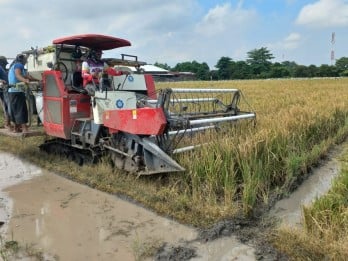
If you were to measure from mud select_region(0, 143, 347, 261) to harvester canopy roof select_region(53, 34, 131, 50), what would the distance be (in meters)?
2.55

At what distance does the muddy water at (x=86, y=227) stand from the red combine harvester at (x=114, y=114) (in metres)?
0.76

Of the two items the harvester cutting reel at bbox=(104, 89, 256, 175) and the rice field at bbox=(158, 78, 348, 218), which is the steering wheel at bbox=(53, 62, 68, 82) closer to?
the harvester cutting reel at bbox=(104, 89, 256, 175)

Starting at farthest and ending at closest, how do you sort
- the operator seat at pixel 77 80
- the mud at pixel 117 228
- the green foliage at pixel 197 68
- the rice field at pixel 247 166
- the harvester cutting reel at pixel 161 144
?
the green foliage at pixel 197 68 < the operator seat at pixel 77 80 < the harvester cutting reel at pixel 161 144 < the rice field at pixel 247 166 < the mud at pixel 117 228

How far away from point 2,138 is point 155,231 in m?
6.92

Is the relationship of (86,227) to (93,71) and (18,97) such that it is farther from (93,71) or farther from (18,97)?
(18,97)

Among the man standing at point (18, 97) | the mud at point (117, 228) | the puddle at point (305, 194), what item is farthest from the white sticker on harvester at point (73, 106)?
the puddle at point (305, 194)

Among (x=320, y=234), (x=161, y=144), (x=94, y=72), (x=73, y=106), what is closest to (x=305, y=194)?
(x=320, y=234)

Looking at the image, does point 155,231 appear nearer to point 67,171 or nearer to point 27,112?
point 67,171

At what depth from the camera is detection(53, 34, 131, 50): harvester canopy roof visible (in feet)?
24.2

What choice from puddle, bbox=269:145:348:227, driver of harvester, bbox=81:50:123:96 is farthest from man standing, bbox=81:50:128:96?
puddle, bbox=269:145:348:227

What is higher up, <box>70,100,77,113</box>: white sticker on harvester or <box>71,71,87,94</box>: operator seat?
<box>71,71,87,94</box>: operator seat

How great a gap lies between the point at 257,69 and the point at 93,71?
71.4 m

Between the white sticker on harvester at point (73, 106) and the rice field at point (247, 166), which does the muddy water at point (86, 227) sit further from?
the white sticker on harvester at point (73, 106)

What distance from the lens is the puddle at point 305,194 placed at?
A: 4918mm
